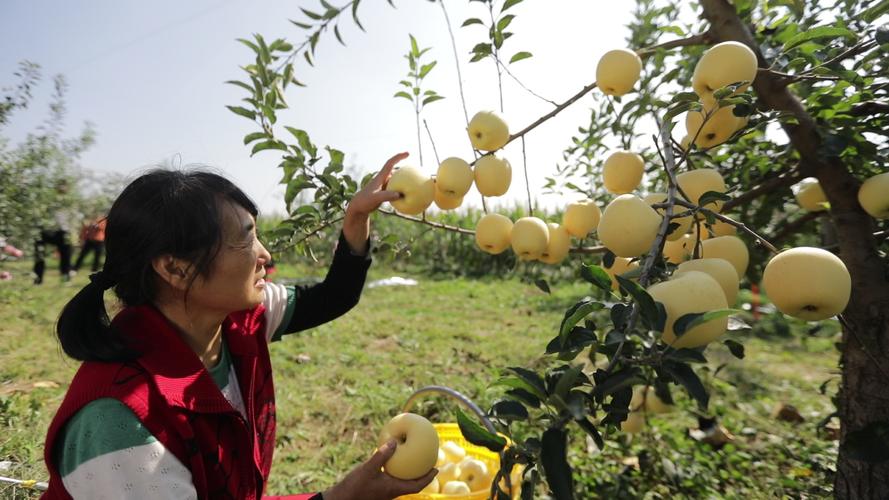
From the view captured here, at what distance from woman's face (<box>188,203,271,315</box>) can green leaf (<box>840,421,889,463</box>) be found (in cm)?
118

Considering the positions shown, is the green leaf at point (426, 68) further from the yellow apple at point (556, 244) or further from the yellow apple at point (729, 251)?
the yellow apple at point (729, 251)

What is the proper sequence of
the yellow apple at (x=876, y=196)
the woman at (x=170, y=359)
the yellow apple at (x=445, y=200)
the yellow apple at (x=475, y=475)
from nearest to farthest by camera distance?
the woman at (x=170, y=359)
the yellow apple at (x=876, y=196)
the yellow apple at (x=445, y=200)
the yellow apple at (x=475, y=475)

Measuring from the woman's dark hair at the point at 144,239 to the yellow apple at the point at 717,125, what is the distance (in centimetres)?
105

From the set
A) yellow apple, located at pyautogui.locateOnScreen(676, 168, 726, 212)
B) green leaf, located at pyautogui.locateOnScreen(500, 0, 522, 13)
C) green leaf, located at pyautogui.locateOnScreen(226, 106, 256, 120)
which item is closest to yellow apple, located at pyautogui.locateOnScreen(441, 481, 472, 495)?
yellow apple, located at pyautogui.locateOnScreen(676, 168, 726, 212)

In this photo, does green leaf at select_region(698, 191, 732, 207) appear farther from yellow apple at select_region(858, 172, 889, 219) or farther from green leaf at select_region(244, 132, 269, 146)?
green leaf at select_region(244, 132, 269, 146)

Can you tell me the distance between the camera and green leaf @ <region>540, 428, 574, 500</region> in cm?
60

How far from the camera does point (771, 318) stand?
4.39 m

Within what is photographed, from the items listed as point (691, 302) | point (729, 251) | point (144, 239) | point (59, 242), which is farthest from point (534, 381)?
point (59, 242)

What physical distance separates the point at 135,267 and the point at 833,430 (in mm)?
2910

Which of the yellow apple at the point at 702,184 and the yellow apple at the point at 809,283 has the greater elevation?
the yellow apple at the point at 702,184

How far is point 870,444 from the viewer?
0.86 m

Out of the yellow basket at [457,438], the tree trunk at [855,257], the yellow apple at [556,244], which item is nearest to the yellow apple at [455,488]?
the yellow basket at [457,438]

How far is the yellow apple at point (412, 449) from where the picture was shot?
4.00 ft

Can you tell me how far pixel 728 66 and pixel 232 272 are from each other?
3.59 ft
